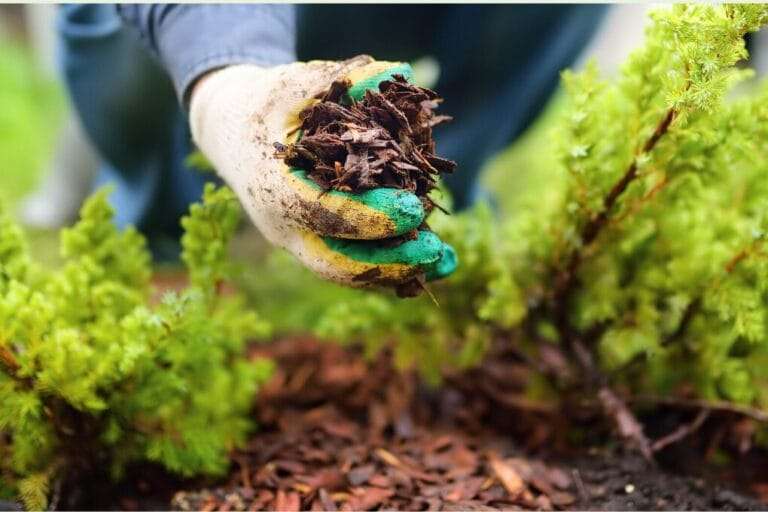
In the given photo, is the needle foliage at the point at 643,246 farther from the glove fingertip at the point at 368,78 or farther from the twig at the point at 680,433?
the glove fingertip at the point at 368,78

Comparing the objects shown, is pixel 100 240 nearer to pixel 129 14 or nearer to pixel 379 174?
pixel 129 14

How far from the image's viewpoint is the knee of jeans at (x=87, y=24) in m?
2.31

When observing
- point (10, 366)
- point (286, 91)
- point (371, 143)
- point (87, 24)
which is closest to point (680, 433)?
point (371, 143)

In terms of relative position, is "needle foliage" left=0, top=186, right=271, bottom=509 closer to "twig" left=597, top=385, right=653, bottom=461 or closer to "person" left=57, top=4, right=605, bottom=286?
"person" left=57, top=4, right=605, bottom=286

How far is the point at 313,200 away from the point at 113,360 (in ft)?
1.82

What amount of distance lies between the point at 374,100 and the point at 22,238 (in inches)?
36.5

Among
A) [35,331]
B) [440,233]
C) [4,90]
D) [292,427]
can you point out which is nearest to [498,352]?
[440,233]

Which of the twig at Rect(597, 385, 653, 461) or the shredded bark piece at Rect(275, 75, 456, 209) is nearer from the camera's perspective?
the shredded bark piece at Rect(275, 75, 456, 209)

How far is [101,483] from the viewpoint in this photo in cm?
155

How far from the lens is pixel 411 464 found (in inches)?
63.7

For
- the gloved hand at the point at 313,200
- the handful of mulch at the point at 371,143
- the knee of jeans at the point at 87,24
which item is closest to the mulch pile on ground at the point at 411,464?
the gloved hand at the point at 313,200

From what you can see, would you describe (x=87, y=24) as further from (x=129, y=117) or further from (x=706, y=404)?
(x=706, y=404)

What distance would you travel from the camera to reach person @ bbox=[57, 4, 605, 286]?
3.97ft

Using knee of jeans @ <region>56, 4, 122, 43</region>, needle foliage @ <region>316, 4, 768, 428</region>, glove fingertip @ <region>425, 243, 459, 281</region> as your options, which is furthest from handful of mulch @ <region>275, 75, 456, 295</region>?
knee of jeans @ <region>56, 4, 122, 43</region>
